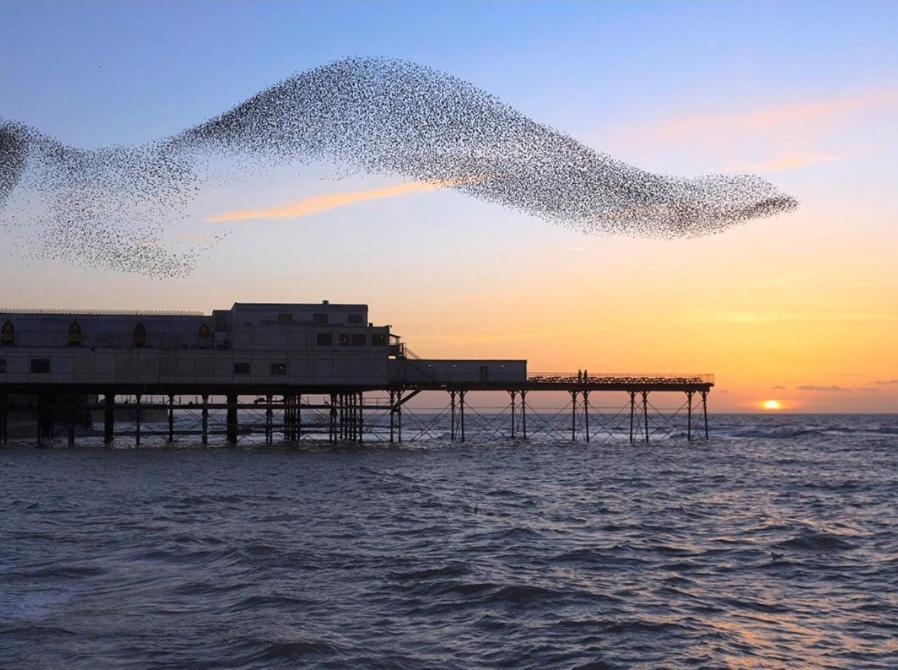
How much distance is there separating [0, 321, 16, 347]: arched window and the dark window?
285 cm

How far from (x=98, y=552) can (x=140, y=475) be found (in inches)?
993

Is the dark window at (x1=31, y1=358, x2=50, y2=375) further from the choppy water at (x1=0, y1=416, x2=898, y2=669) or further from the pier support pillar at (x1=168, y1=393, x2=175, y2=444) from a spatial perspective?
the choppy water at (x1=0, y1=416, x2=898, y2=669)

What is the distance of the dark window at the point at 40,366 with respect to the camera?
74875mm

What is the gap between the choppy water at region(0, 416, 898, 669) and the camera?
1719cm

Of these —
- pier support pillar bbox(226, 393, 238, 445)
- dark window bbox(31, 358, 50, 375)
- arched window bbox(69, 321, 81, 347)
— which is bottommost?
pier support pillar bbox(226, 393, 238, 445)

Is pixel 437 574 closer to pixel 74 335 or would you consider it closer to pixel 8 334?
pixel 74 335

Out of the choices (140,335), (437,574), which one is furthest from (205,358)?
(437,574)

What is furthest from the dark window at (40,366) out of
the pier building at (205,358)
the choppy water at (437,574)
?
the choppy water at (437,574)

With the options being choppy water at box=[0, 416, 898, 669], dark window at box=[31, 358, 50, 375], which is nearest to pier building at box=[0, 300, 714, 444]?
dark window at box=[31, 358, 50, 375]

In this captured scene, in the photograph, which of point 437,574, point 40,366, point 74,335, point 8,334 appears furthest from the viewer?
point 74,335

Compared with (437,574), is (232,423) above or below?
above

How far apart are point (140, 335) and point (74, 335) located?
466 cm

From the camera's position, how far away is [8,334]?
3036 inches

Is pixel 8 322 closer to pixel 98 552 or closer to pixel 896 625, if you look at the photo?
pixel 98 552
